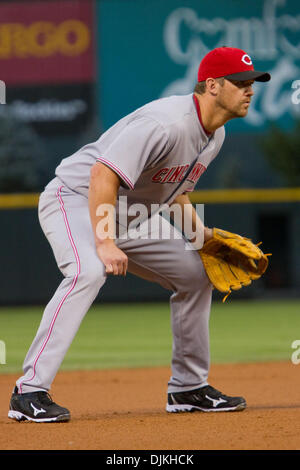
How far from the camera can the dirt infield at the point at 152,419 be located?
2.53 m

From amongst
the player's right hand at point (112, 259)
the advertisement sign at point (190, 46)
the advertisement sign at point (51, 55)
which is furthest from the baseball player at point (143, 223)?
the advertisement sign at point (51, 55)

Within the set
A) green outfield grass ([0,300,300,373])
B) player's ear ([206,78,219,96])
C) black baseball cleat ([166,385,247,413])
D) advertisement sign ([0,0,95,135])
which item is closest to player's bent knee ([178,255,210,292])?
black baseball cleat ([166,385,247,413])

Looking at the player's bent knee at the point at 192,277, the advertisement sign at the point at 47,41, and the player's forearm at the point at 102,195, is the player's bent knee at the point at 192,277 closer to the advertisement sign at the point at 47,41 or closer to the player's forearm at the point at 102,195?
the player's forearm at the point at 102,195

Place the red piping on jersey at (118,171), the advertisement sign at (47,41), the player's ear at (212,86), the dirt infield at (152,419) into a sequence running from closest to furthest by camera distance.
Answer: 1. the dirt infield at (152,419)
2. the red piping on jersey at (118,171)
3. the player's ear at (212,86)
4. the advertisement sign at (47,41)

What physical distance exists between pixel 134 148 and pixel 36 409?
996mm

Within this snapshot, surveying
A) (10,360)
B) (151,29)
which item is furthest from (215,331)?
(151,29)

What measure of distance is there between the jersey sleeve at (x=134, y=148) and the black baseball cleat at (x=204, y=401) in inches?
38.5

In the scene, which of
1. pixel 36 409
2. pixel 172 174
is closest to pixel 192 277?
pixel 172 174

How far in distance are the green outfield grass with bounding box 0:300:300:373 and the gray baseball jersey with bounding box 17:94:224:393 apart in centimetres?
207

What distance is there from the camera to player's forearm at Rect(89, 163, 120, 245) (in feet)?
9.17

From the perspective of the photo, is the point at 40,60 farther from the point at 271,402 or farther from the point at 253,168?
the point at 271,402

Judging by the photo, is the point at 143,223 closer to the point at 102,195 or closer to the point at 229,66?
the point at 102,195

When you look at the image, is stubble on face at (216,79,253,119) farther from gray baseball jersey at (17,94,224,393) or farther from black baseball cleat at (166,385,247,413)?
black baseball cleat at (166,385,247,413)

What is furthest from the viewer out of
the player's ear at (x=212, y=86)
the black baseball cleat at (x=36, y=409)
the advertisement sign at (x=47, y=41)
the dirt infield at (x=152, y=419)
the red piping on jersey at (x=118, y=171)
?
the advertisement sign at (x=47, y=41)
